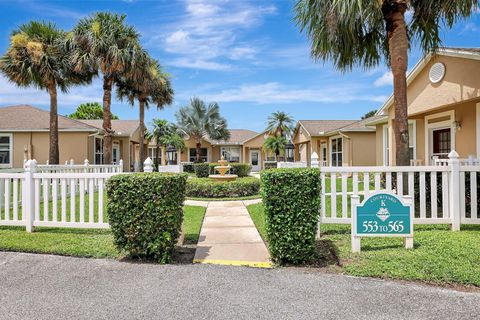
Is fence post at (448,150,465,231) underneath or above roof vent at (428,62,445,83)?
underneath

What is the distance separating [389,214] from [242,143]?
33744 mm

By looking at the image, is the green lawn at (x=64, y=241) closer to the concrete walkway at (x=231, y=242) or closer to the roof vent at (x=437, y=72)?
the concrete walkway at (x=231, y=242)

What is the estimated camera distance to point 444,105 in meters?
10.8

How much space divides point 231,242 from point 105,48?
15011mm

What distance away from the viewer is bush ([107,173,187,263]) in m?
4.66

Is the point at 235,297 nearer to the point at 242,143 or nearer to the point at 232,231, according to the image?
the point at 232,231

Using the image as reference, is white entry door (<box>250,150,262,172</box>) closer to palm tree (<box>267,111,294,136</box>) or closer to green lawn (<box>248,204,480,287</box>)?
palm tree (<box>267,111,294,136</box>)

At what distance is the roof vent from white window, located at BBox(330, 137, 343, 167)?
11783 mm

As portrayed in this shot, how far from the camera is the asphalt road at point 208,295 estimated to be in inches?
125

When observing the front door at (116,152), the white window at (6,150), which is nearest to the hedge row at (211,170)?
the front door at (116,152)

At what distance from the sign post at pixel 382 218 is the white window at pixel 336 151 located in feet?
59.7

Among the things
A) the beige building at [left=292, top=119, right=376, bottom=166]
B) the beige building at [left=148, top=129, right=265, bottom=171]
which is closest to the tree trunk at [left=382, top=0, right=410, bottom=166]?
the beige building at [left=292, top=119, right=376, bottom=166]

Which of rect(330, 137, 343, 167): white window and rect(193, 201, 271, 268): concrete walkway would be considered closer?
rect(193, 201, 271, 268): concrete walkway

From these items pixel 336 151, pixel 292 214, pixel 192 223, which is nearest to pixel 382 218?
pixel 292 214
